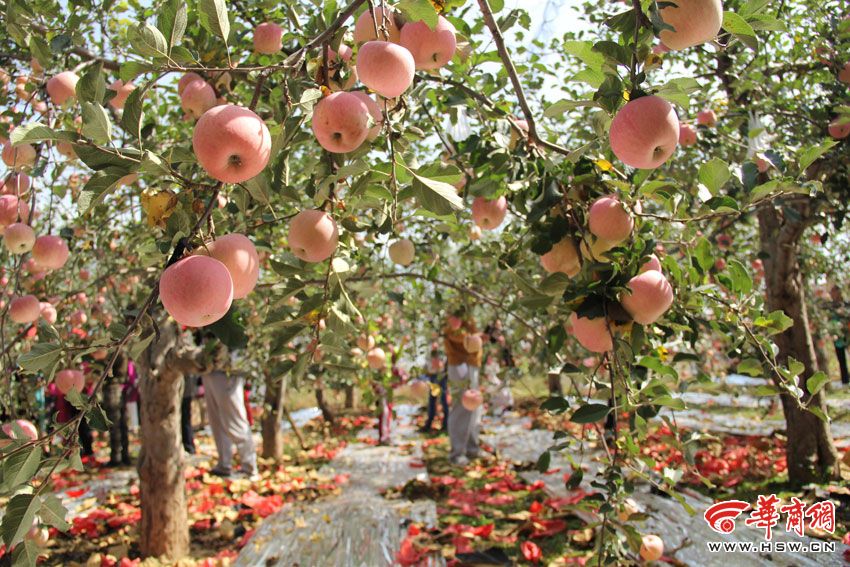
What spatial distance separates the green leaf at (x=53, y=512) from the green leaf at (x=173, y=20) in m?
1.02

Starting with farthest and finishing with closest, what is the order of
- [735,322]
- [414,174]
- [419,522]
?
[419,522] → [735,322] → [414,174]

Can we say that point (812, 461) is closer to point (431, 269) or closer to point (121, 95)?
point (431, 269)

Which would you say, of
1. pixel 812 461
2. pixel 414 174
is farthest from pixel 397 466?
pixel 414 174

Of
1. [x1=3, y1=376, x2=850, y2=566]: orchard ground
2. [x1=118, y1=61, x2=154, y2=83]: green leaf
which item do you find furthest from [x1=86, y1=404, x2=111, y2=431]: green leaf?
[x1=3, y1=376, x2=850, y2=566]: orchard ground

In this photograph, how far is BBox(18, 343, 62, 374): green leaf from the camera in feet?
3.65

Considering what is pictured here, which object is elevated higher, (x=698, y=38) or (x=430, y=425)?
(x=698, y=38)

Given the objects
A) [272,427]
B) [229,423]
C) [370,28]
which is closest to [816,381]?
[370,28]

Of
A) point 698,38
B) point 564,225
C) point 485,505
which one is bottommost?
point 485,505

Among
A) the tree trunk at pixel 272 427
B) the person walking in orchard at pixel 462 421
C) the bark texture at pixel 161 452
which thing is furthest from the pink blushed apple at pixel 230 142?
the tree trunk at pixel 272 427

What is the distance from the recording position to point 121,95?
2.15 m

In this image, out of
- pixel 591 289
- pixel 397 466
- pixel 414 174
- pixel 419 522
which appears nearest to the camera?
pixel 414 174

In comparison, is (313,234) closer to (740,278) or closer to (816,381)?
(740,278)

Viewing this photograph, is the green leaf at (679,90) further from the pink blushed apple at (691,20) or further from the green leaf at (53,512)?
the green leaf at (53,512)

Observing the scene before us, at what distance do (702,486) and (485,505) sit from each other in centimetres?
189
